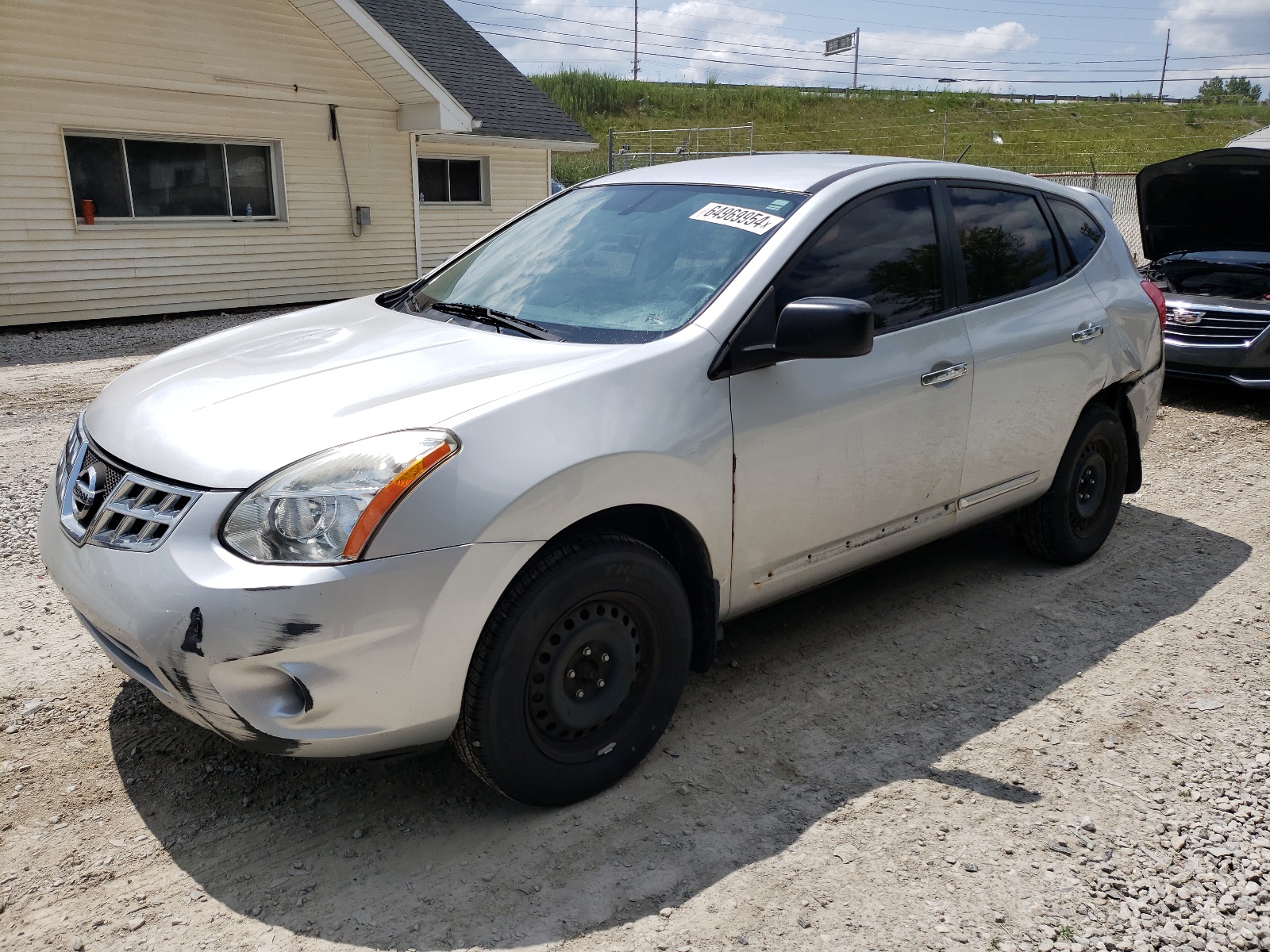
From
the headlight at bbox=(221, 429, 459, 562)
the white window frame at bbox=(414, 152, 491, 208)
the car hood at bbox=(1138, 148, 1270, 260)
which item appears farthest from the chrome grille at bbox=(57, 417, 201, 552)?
the white window frame at bbox=(414, 152, 491, 208)

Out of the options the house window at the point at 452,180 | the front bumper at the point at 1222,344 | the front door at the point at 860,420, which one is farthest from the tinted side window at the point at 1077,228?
the house window at the point at 452,180

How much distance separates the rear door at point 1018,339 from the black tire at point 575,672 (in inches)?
65.4

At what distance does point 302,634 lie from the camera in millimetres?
2307

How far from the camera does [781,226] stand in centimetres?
331

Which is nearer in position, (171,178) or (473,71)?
(171,178)

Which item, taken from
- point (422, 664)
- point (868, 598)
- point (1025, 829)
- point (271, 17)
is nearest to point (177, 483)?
point (422, 664)

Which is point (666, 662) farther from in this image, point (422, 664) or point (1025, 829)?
point (1025, 829)

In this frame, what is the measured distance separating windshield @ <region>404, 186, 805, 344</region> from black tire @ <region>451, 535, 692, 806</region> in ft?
2.49

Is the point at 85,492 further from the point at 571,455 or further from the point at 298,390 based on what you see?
the point at 571,455

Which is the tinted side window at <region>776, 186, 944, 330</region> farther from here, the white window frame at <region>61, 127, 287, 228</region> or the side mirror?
the white window frame at <region>61, 127, 287, 228</region>

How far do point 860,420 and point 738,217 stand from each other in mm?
818

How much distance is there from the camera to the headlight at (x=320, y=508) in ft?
7.70

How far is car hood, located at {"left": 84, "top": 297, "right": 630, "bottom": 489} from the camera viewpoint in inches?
98.3

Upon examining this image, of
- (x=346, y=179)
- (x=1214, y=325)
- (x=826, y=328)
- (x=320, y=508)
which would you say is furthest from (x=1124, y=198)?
(x=320, y=508)
